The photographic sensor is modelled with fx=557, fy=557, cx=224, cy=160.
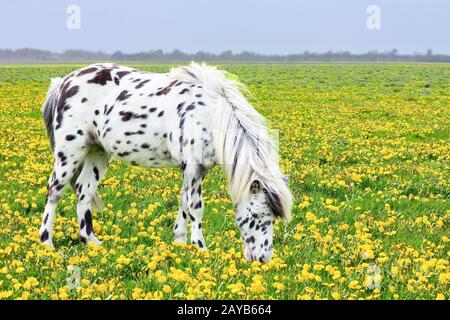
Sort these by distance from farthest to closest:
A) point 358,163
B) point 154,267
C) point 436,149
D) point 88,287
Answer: point 436,149, point 358,163, point 154,267, point 88,287

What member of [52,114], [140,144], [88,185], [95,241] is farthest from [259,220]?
[52,114]

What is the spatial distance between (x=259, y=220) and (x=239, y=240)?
1012 millimetres

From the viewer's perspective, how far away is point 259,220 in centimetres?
620

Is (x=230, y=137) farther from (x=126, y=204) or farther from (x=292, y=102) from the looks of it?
(x=292, y=102)

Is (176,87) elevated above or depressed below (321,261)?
above

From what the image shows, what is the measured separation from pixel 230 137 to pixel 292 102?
2360 cm

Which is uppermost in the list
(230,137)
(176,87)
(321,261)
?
(176,87)

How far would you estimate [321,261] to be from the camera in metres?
6.52

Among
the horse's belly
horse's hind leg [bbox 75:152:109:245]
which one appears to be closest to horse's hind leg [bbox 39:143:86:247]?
horse's hind leg [bbox 75:152:109:245]

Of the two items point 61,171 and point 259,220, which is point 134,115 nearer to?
point 61,171

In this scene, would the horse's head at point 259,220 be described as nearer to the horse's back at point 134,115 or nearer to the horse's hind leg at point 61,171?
the horse's back at point 134,115

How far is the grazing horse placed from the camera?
6.21 meters

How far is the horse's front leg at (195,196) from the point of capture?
21.4 ft
